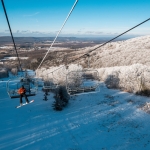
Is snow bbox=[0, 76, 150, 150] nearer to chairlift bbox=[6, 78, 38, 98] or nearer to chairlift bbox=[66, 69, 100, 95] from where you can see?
chairlift bbox=[66, 69, 100, 95]

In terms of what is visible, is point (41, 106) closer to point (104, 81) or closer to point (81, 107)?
point (81, 107)

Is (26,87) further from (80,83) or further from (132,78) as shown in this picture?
(132,78)

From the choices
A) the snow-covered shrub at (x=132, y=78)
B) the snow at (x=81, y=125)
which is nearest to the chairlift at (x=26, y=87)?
the snow at (x=81, y=125)

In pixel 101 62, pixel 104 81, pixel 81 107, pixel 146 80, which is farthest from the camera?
pixel 101 62

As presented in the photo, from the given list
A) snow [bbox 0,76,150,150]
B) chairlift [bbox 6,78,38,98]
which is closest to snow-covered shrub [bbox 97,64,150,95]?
snow [bbox 0,76,150,150]

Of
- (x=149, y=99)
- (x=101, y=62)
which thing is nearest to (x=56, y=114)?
(x=149, y=99)
